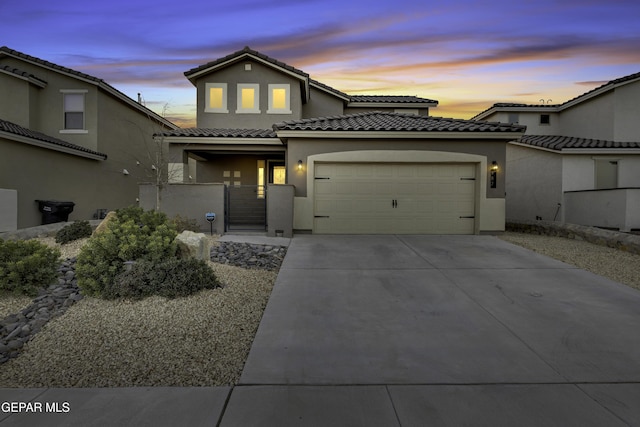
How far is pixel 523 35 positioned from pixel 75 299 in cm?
1689

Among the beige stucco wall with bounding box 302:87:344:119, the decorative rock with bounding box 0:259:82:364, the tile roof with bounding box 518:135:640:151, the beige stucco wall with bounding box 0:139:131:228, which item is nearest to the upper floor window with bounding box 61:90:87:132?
the beige stucco wall with bounding box 0:139:131:228

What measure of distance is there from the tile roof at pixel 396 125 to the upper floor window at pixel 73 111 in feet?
32.9

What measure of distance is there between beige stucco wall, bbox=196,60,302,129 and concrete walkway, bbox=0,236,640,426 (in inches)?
437

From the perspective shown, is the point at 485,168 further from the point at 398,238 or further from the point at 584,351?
the point at 584,351

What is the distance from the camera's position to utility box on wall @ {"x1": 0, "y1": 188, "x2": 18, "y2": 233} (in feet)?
37.7

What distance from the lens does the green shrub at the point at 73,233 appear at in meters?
8.89

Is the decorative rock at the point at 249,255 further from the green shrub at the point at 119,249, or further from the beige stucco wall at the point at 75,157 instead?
the beige stucco wall at the point at 75,157

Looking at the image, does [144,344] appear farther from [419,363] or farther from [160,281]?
[419,363]

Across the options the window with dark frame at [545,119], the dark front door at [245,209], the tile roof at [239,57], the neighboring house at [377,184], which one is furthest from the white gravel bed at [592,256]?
the window with dark frame at [545,119]

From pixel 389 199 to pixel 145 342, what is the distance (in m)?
9.45

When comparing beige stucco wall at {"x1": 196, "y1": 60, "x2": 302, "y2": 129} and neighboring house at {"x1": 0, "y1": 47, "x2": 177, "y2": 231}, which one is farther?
beige stucco wall at {"x1": 196, "y1": 60, "x2": 302, "y2": 129}

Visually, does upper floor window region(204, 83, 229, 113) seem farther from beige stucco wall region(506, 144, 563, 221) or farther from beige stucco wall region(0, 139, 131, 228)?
beige stucco wall region(506, 144, 563, 221)

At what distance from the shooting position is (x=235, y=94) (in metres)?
16.2

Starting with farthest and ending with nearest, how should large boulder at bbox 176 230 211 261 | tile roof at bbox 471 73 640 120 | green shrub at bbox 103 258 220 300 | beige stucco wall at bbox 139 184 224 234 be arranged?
tile roof at bbox 471 73 640 120
beige stucco wall at bbox 139 184 224 234
large boulder at bbox 176 230 211 261
green shrub at bbox 103 258 220 300
